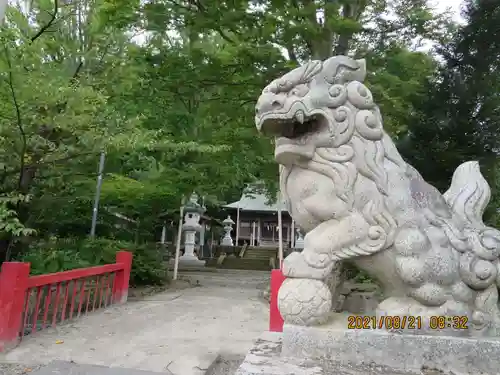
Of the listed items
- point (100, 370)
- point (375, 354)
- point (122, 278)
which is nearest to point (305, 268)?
point (375, 354)

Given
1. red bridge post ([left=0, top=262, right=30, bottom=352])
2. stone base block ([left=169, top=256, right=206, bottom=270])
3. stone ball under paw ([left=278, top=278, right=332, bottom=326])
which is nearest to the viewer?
stone ball under paw ([left=278, top=278, right=332, bottom=326])

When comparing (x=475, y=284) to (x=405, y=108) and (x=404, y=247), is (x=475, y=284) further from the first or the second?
(x=405, y=108)

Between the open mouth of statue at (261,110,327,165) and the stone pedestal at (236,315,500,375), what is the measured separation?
83cm

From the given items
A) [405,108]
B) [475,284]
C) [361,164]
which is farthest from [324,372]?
[405,108]

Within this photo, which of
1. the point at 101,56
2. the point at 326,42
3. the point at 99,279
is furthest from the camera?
the point at 326,42

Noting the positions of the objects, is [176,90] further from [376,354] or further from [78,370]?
[376,354]

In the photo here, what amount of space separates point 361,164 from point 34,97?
3106 millimetres

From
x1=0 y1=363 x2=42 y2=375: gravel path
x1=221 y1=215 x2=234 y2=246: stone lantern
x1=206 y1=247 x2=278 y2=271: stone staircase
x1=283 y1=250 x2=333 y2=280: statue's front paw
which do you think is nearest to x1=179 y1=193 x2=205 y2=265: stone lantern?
x1=206 y1=247 x2=278 y2=271: stone staircase

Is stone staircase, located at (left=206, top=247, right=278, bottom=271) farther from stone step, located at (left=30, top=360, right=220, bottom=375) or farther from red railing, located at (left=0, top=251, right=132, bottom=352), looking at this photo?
stone step, located at (left=30, top=360, right=220, bottom=375)

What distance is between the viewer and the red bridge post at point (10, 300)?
372 centimetres

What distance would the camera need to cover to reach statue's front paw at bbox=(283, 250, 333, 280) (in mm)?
2012

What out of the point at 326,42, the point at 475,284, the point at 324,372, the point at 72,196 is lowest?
the point at 324,372

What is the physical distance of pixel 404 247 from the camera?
6.42 ft

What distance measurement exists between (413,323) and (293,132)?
3.58ft
